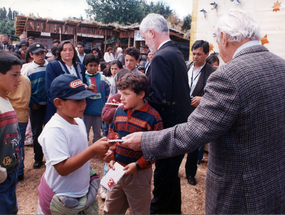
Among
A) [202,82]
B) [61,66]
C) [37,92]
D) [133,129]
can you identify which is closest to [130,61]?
[61,66]

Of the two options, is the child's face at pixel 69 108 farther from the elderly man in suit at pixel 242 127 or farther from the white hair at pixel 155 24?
the white hair at pixel 155 24

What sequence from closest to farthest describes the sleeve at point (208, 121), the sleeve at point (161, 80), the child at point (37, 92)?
1. the sleeve at point (208, 121)
2. the sleeve at point (161, 80)
3. the child at point (37, 92)

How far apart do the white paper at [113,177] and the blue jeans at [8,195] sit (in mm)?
788

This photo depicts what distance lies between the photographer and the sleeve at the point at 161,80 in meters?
2.14

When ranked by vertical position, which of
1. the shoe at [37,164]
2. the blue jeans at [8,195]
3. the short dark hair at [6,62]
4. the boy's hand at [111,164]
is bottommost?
the shoe at [37,164]

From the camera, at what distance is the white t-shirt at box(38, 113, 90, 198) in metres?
1.47

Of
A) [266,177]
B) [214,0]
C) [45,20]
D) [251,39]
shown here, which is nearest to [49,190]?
[266,177]

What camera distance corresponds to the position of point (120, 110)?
2.11m

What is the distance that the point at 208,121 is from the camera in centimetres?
127

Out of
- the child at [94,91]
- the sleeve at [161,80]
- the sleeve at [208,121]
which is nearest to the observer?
the sleeve at [208,121]

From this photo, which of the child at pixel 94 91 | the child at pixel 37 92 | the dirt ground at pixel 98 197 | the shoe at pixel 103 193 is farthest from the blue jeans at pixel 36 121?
the shoe at pixel 103 193

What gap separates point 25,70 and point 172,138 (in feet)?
11.1

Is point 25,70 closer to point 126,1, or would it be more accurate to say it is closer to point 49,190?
point 49,190

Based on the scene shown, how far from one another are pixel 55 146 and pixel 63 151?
6 cm
